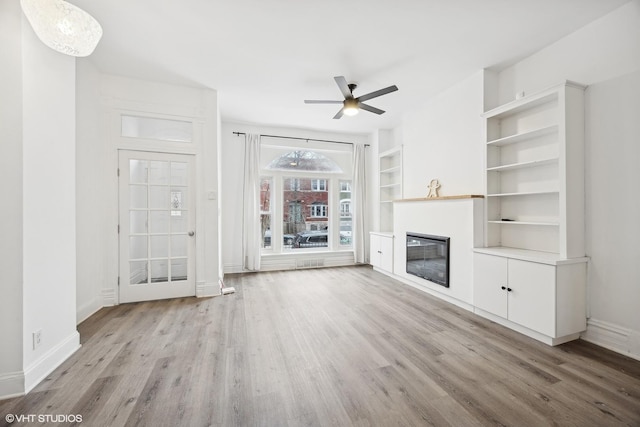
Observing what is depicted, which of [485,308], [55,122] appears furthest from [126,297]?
[485,308]

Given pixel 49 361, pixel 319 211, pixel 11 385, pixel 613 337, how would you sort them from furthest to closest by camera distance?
pixel 319 211 → pixel 613 337 → pixel 49 361 → pixel 11 385

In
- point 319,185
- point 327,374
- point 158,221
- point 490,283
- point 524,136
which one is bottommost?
point 327,374

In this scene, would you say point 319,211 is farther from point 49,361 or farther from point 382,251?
point 49,361

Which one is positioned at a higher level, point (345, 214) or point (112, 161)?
point (112, 161)

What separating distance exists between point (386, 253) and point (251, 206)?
9.21 ft

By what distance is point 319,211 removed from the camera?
595cm

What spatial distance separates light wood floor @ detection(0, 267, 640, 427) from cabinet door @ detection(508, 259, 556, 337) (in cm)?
19

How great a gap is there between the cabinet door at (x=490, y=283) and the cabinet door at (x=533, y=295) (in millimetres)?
81

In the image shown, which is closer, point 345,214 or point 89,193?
point 89,193

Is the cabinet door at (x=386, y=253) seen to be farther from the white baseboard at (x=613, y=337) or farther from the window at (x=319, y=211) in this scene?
the white baseboard at (x=613, y=337)

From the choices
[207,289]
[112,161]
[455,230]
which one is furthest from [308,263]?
[112,161]

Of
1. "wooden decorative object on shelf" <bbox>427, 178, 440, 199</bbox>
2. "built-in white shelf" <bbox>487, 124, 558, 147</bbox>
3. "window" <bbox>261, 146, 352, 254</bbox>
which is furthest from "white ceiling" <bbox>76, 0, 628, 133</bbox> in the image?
"window" <bbox>261, 146, 352, 254</bbox>

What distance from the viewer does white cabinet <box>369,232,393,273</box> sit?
15.8 feet

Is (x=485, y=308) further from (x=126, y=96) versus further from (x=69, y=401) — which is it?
(x=126, y=96)
